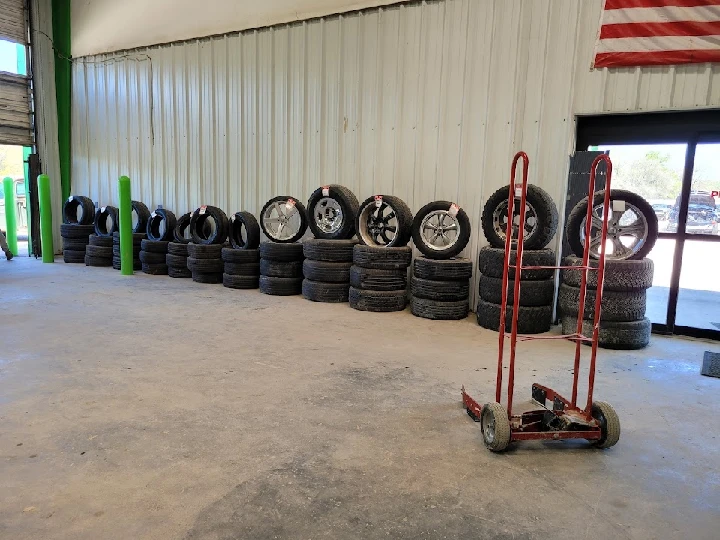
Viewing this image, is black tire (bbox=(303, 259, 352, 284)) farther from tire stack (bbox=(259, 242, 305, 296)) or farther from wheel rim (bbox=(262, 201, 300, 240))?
wheel rim (bbox=(262, 201, 300, 240))

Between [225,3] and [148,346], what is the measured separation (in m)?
5.92

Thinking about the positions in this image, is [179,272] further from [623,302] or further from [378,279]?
[623,302]

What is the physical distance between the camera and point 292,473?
216cm

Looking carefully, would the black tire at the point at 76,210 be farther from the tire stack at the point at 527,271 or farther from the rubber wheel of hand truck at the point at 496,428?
the rubber wheel of hand truck at the point at 496,428

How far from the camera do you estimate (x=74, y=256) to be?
9008 millimetres

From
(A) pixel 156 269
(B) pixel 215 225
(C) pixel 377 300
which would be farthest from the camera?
(A) pixel 156 269

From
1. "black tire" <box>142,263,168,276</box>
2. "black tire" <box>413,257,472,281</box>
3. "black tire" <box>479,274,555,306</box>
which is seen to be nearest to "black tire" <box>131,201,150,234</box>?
"black tire" <box>142,263,168,276</box>

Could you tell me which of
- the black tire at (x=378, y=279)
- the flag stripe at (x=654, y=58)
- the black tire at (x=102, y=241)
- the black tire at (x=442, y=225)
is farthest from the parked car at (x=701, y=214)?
the black tire at (x=102, y=241)

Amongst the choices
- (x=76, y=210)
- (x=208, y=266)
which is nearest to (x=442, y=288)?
(x=208, y=266)

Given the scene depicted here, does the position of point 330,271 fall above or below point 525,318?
above

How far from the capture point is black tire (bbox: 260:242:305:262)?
21.2ft

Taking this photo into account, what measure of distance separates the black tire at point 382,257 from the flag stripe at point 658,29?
308 cm

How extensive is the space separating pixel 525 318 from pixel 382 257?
5.63ft

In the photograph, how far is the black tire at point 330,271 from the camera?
6.03 meters
